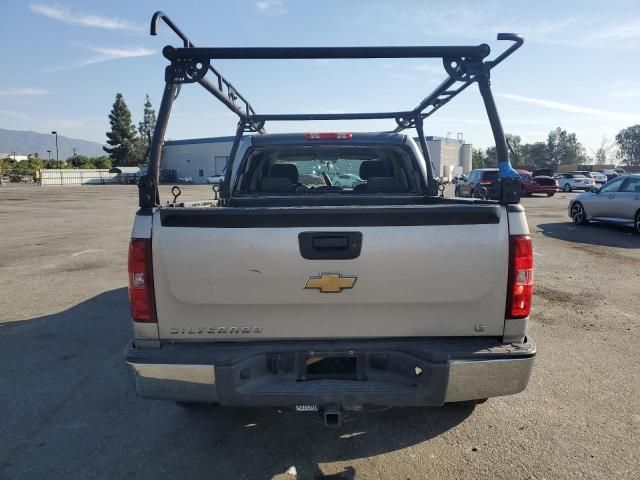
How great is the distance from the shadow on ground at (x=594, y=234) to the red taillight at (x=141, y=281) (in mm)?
11139

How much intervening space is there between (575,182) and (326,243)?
1505 inches

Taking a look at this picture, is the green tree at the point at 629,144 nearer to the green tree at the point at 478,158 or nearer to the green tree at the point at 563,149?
the green tree at the point at 563,149

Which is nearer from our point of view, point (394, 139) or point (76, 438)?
point (76, 438)

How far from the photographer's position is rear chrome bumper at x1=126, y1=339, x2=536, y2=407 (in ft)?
8.32

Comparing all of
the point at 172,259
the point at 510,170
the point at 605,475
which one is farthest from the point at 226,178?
the point at 605,475

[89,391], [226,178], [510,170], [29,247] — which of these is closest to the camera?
[510,170]

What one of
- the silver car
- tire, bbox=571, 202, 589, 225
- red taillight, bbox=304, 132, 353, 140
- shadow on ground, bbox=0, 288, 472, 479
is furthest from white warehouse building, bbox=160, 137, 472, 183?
shadow on ground, bbox=0, 288, 472, 479

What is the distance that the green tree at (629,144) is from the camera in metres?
117

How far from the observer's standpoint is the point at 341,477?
9.13 ft

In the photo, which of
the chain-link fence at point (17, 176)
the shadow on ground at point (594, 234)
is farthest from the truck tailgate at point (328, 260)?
the chain-link fence at point (17, 176)

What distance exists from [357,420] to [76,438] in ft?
6.25

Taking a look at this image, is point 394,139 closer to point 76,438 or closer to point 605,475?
point 605,475

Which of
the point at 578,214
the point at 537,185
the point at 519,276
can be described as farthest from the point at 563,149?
the point at 519,276

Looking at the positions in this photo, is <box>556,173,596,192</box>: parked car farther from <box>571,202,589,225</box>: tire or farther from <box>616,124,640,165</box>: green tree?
<box>616,124,640,165</box>: green tree
